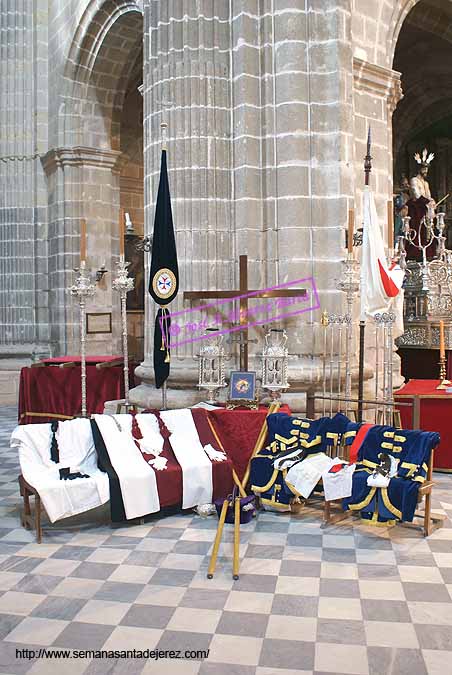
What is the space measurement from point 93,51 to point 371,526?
30.6 feet

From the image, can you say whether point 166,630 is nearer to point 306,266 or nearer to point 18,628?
point 18,628

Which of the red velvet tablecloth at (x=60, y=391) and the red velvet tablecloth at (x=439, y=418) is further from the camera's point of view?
the red velvet tablecloth at (x=60, y=391)

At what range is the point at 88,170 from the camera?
462 inches

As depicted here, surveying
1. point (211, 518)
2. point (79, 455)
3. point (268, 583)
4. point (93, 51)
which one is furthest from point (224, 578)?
point (93, 51)

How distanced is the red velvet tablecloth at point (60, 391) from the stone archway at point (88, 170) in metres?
2.65

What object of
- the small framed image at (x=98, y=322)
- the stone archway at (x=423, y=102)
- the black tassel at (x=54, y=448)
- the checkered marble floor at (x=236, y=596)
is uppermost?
the stone archway at (x=423, y=102)

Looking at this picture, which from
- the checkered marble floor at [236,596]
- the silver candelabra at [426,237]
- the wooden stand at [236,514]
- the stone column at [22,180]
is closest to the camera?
the checkered marble floor at [236,596]

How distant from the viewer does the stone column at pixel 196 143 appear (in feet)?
23.4

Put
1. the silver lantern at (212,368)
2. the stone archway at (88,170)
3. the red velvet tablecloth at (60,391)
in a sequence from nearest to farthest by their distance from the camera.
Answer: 1. the silver lantern at (212,368)
2. the red velvet tablecloth at (60,391)
3. the stone archway at (88,170)

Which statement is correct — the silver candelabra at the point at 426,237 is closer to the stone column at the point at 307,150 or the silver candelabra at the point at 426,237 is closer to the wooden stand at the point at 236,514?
the stone column at the point at 307,150

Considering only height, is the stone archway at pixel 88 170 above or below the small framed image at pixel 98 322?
above

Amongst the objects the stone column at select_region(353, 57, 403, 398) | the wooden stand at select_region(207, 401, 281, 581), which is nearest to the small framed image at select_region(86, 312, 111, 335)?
the stone column at select_region(353, 57, 403, 398)

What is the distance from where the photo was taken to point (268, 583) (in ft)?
13.1

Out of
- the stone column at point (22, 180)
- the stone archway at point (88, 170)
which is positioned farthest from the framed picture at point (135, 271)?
the stone column at point (22, 180)
